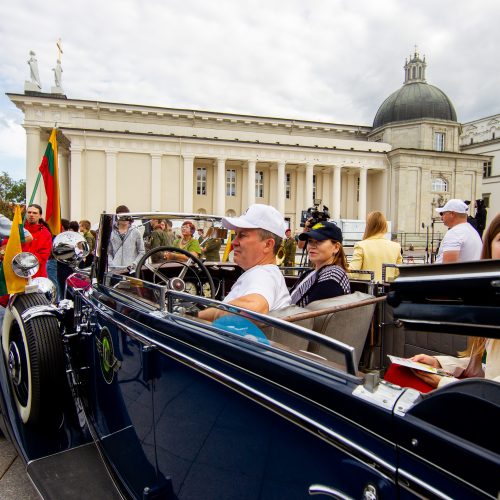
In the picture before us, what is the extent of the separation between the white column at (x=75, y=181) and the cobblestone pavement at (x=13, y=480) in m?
38.8

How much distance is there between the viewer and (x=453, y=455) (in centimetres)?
77

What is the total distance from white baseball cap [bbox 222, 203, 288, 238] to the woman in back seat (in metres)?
0.62

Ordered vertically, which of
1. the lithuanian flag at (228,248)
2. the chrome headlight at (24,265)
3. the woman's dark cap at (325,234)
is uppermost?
the woman's dark cap at (325,234)

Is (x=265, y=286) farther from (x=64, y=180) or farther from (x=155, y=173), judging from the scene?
(x=64, y=180)

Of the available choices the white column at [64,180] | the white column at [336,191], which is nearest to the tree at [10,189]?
the white column at [64,180]

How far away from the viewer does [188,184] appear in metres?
42.3

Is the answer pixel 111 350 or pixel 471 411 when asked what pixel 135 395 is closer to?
pixel 111 350

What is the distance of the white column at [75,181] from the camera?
1535 inches

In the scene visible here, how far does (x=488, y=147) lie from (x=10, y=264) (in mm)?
67421

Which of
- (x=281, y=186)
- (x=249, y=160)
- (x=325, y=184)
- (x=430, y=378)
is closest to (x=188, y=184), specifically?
(x=249, y=160)

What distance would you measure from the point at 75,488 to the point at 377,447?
1887 mm

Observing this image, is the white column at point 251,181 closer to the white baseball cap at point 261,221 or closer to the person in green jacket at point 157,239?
the person in green jacket at point 157,239

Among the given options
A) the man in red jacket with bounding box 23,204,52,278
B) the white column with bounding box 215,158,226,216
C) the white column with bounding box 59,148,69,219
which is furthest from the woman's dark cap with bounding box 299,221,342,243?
the white column with bounding box 59,148,69,219

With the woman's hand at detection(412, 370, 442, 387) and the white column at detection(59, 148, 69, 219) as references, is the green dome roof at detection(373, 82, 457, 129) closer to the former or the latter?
the white column at detection(59, 148, 69, 219)
